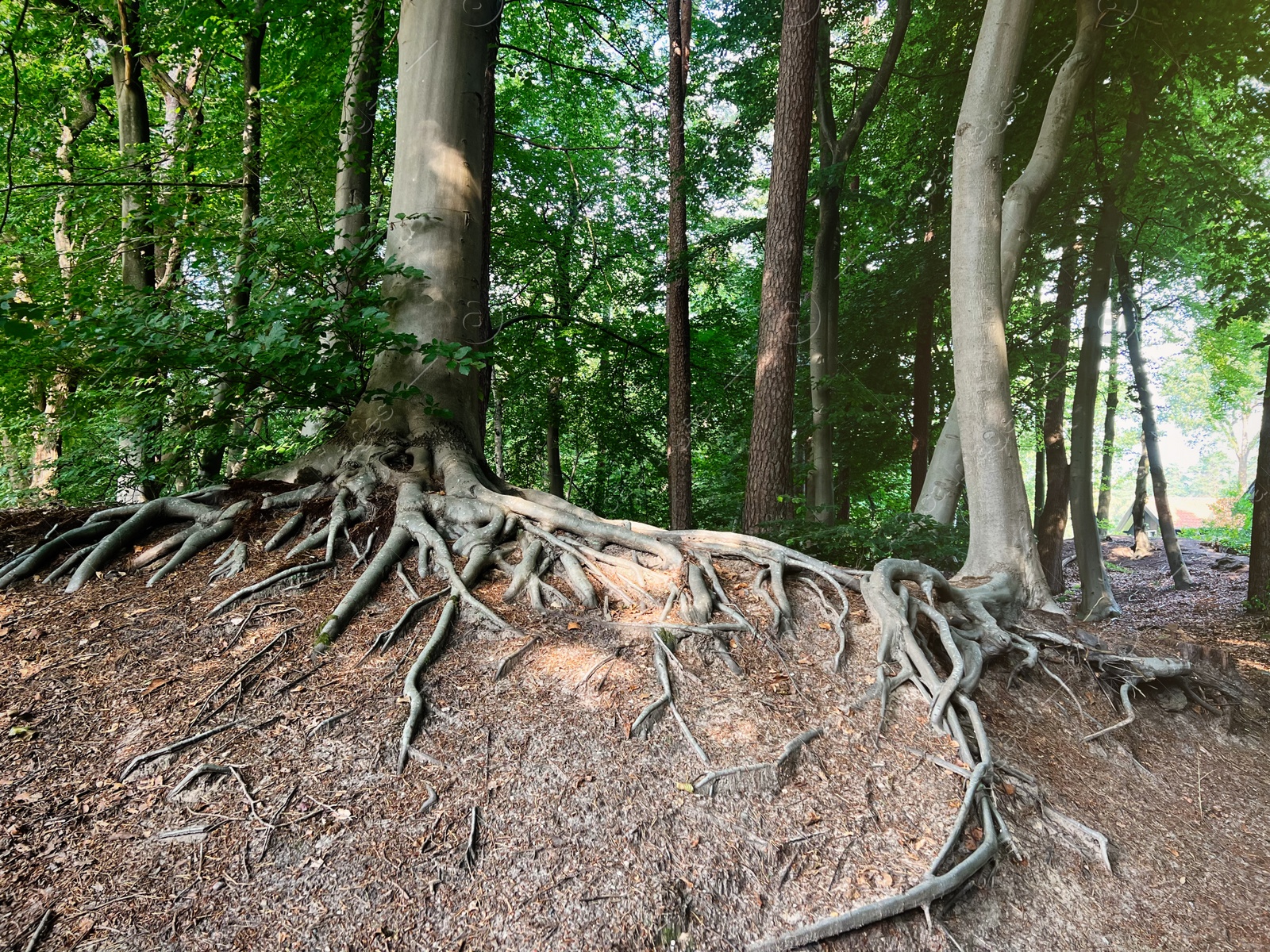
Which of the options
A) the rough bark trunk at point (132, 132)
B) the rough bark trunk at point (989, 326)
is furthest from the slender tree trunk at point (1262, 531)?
the rough bark trunk at point (132, 132)

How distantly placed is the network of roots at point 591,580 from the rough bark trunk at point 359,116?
112 inches

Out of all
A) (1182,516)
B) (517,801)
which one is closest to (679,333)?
(517,801)

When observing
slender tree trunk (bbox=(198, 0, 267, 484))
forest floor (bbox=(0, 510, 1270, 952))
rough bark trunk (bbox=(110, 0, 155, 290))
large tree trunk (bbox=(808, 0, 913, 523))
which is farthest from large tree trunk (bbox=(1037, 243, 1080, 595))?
rough bark trunk (bbox=(110, 0, 155, 290))

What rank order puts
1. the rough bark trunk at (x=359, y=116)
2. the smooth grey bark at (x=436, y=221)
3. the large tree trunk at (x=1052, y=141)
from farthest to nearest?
the rough bark trunk at (x=359, y=116) → the large tree trunk at (x=1052, y=141) → the smooth grey bark at (x=436, y=221)

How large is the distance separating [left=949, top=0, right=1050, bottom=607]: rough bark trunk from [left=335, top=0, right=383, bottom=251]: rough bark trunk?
17.5 feet

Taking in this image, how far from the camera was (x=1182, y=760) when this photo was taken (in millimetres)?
4309

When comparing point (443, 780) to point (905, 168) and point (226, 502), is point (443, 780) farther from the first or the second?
point (905, 168)

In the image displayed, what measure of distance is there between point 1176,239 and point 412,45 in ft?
45.1

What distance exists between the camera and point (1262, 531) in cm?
866

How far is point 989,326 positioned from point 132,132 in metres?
10.3

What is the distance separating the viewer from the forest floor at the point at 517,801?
2305mm

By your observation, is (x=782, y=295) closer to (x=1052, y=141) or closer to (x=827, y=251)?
(x=1052, y=141)

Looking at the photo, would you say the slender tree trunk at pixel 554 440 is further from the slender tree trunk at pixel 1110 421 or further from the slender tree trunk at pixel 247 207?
the slender tree trunk at pixel 1110 421

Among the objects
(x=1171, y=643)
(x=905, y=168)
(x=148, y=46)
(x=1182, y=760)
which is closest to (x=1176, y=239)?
(x=905, y=168)
